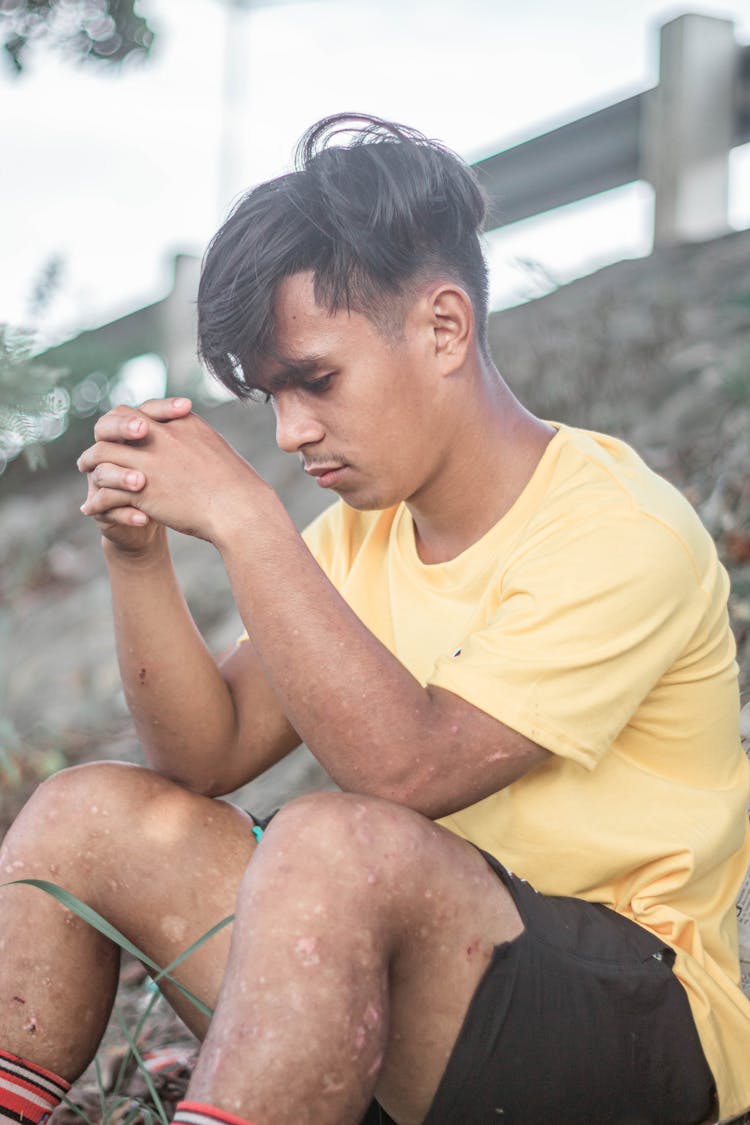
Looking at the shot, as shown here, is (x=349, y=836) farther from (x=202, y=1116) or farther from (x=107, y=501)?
(x=107, y=501)

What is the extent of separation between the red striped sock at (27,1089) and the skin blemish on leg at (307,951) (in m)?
0.61

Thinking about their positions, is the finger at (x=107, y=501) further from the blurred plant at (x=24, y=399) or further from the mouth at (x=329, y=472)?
the blurred plant at (x=24, y=399)

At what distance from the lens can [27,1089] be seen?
191cm

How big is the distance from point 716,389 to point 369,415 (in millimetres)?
2664

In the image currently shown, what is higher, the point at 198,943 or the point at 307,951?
the point at 307,951

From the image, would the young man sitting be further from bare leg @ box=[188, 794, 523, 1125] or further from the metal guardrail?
the metal guardrail

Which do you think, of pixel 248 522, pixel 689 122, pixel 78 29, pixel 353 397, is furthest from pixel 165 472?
pixel 689 122

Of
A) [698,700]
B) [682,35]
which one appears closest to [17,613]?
[682,35]

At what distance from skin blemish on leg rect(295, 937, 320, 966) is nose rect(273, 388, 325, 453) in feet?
2.63

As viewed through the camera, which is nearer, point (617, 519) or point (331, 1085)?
point (331, 1085)

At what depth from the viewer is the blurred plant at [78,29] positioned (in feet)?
8.97

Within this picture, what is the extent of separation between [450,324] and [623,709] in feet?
2.34

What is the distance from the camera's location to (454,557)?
7.30 feet

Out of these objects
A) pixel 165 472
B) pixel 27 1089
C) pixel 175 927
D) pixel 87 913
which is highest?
pixel 165 472
